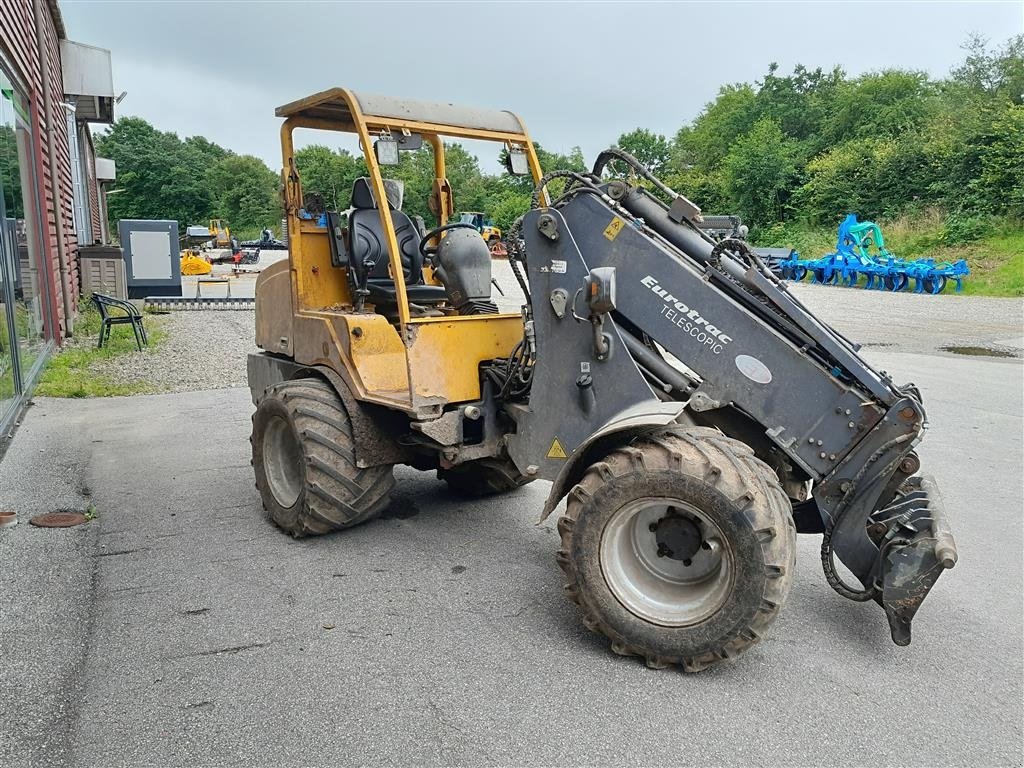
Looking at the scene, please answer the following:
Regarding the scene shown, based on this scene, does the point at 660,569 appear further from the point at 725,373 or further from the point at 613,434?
the point at 725,373

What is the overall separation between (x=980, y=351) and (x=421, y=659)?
1275 centimetres

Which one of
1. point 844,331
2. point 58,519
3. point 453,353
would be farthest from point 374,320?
point 844,331

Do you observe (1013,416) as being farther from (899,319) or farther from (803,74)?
(803,74)

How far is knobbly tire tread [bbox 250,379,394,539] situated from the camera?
486cm

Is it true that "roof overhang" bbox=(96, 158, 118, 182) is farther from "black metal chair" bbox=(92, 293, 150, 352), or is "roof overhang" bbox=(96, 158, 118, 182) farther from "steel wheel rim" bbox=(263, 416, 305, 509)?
"steel wheel rim" bbox=(263, 416, 305, 509)

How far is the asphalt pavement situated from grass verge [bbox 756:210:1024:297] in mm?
20606

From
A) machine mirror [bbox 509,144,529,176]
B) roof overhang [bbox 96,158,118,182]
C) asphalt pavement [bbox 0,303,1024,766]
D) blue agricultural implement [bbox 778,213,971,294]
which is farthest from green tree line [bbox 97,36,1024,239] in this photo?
roof overhang [bbox 96,158,118,182]

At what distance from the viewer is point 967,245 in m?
27.0

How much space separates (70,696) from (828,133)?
152 feet

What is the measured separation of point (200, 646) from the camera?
148 inches

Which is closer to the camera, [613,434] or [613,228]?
[613,434]

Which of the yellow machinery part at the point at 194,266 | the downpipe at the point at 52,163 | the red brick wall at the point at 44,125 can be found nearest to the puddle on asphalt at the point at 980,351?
the red brick wall at the point at 44,125

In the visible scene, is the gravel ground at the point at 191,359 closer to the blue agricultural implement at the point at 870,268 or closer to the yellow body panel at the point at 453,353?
the yellow body panel at the point at 453,353

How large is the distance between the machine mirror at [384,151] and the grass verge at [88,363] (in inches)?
259
